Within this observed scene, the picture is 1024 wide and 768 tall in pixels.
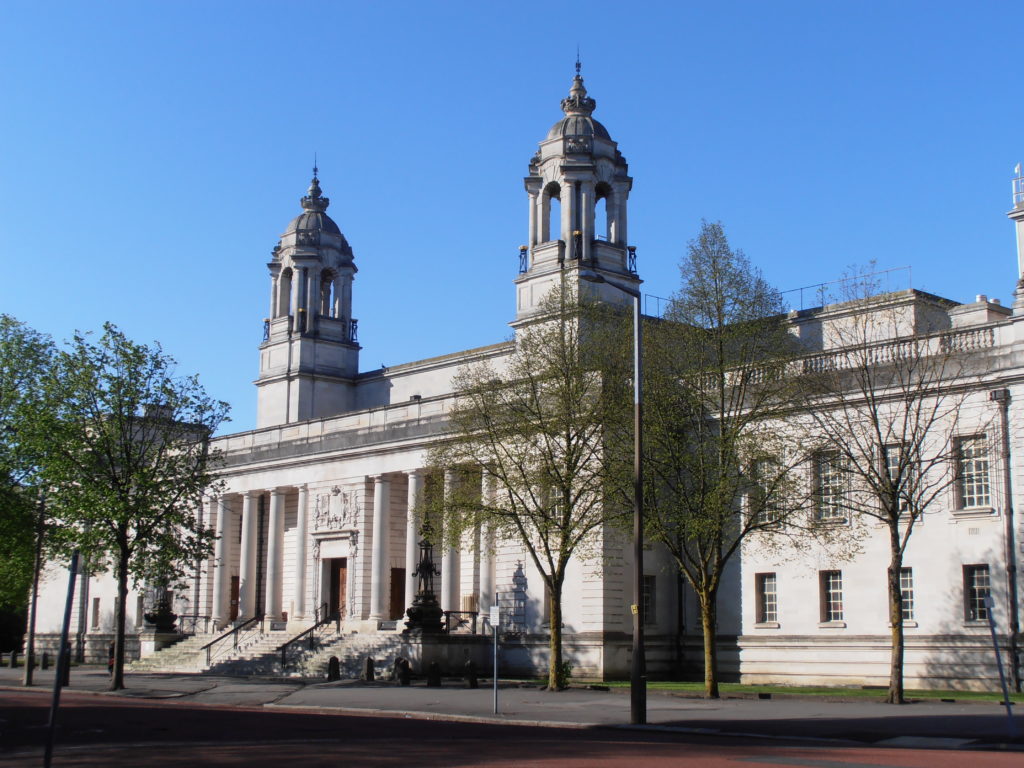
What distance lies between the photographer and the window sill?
122 feet

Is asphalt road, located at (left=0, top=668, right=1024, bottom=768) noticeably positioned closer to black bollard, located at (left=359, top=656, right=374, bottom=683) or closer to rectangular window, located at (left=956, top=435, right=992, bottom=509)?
black bollard, located at (left=359, top=656, right=374, bottom=683)

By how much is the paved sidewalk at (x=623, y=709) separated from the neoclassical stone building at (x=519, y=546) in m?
6.68

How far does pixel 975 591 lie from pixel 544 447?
47.7ft

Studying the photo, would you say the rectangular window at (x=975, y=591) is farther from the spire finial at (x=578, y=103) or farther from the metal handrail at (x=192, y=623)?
the metal handrail at (x=192, y=623)

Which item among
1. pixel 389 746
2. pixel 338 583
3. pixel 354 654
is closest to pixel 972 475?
pixel 389 746

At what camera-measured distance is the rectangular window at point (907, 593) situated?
3909cm

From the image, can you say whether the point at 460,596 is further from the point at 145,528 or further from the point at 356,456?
the point at 145,528

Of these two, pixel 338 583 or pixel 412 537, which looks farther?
pixel 338 583

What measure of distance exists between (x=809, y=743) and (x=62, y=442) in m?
31.0

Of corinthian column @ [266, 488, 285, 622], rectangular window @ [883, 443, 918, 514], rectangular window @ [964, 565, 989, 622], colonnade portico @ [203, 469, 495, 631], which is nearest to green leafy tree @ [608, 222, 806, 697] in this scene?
rectangular window @ [883, 443, 918, 514]

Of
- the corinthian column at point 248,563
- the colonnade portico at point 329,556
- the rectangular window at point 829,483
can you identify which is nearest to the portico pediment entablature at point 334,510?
the colonnade portico at point 329,556

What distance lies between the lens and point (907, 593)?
1545 inches

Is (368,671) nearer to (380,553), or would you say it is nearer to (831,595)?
(380,553)

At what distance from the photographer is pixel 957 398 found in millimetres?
37781
